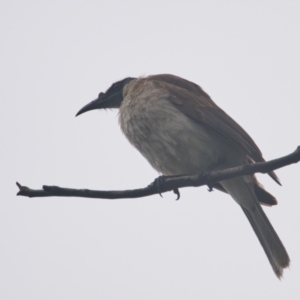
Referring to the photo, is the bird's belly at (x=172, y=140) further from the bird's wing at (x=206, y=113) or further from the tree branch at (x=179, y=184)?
the tree branch at (x=179, y=184)

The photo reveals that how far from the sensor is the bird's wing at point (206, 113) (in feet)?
18.5

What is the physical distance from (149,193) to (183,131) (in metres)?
1.33

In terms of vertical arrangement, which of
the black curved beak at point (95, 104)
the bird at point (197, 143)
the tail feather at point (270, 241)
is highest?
the black curved beak at point (95, 104)

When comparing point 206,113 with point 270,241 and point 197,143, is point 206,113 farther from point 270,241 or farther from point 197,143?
point 270,241

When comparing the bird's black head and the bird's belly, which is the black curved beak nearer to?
the bird's black head

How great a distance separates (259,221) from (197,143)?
1082 mm

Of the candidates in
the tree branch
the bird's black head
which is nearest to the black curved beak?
the bird's black head

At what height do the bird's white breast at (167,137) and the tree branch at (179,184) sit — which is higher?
the bird's white breast at (167,137)

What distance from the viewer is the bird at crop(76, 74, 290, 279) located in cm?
563

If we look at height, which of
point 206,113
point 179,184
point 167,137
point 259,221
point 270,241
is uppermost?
point 206,113

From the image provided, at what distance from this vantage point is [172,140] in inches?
220

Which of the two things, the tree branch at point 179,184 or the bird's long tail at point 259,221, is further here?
Answer: the bird's long tail at point 259,221

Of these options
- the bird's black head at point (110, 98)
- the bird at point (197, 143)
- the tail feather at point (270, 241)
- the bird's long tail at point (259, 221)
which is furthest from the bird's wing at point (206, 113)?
the bird's black head at point (110, 98)

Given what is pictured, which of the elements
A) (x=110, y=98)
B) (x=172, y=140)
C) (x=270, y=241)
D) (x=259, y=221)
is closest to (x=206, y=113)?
(x=172, y=140)
